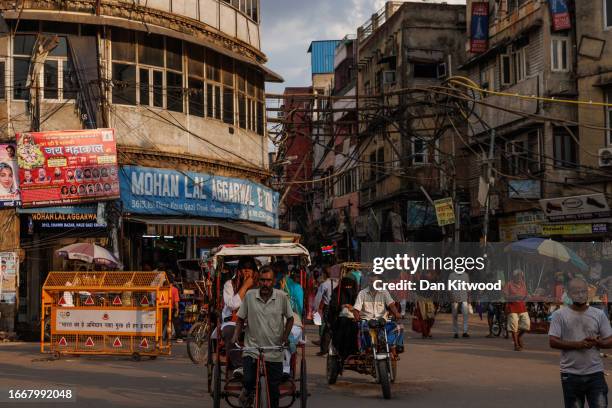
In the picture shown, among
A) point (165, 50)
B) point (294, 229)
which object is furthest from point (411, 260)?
point (294, 229)

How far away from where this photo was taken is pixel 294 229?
72.2 m

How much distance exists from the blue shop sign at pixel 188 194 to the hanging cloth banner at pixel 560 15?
11.5m

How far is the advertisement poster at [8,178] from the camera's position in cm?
2295

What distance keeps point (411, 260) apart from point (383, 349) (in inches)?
964

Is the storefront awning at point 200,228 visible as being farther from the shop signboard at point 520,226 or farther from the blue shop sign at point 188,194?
the shop signboard at point 520,226

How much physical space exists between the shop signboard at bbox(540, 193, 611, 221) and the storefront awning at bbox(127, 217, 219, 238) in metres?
11.9

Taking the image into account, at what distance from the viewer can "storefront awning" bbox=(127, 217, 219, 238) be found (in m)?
23.9

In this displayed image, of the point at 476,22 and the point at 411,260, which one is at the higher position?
the point at 476,22

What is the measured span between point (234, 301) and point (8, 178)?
→ 1395cm

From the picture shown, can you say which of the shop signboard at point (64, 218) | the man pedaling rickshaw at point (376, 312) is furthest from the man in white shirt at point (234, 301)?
the shop signboard at point (64, 218)

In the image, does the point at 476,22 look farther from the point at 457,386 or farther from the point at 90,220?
the point at 457,386

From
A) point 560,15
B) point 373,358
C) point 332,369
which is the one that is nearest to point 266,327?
point 373,358

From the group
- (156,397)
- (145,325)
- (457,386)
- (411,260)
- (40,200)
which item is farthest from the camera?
(411,260)

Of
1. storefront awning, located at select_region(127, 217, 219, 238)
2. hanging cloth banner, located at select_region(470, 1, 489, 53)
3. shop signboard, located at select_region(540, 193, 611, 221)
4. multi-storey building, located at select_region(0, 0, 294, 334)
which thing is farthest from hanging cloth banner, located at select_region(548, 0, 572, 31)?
storefront awning, located at select_region(127, 217, 219, 238)
